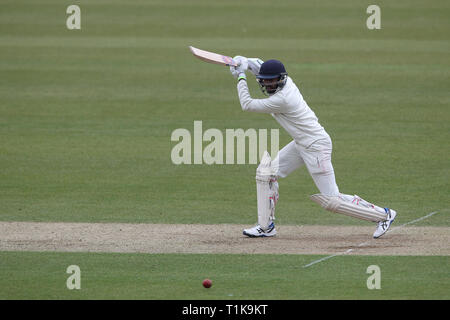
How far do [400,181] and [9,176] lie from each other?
20.6 feet

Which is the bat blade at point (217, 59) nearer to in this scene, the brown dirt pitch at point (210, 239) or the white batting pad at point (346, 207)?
the white batting pad at point (346, 207)

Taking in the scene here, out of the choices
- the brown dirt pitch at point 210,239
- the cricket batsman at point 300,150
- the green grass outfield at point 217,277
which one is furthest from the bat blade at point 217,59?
the green grass outfield at point 217,277

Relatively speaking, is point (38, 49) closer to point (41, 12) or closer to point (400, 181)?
point (41, 12)

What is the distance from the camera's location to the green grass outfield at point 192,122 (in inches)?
316

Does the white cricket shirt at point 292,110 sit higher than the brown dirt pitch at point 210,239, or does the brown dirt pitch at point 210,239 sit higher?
the white cricket shirt at point 292,110

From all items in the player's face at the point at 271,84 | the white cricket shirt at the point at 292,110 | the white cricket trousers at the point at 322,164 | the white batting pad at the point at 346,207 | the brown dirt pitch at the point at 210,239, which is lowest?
Result: the brown dirt pitch at the point at 210,239

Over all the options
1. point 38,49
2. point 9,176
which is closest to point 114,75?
point 38,49

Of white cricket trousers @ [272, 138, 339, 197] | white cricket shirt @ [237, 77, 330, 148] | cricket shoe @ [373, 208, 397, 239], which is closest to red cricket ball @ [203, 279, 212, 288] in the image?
white cricket trousers @ [272, 138, 339, 197]

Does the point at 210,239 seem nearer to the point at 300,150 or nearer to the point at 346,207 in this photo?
the point at 300,150

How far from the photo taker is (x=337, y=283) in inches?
302

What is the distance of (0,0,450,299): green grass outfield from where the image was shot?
8031 millimetres

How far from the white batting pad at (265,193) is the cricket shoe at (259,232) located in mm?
64

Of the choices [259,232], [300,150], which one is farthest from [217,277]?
[300,150]

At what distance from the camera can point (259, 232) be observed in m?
9.60
